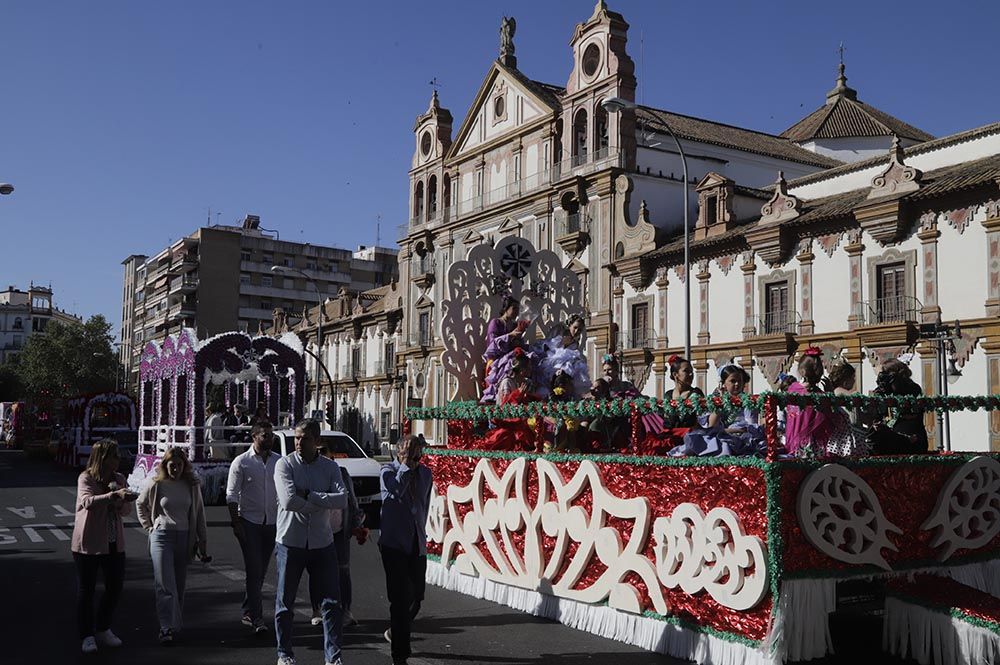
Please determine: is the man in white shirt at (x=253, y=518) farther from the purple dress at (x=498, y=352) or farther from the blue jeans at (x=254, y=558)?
the purple dress at (x=498, y=352)

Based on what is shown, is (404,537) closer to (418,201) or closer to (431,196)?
(431,196)

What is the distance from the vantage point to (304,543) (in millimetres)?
6871

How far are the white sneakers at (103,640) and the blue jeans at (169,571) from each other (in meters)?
0.37

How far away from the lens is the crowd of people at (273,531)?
688cm

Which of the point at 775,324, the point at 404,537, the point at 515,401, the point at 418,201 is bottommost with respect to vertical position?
the point at 404,537

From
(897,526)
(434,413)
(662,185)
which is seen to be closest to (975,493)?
(897,526)

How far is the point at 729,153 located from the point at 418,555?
36.9 m

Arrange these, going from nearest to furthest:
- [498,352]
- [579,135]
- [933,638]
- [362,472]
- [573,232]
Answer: [933,638]
[498,352]
[362,472]
[573,232]
[579,135]

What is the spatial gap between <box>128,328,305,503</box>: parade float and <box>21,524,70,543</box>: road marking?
3.51 meters

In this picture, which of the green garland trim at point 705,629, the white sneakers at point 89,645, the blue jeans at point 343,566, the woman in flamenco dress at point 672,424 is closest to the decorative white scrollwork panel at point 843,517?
the green garland trim at point 705,629

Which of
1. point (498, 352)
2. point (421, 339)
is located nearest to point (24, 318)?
point (421, 339)

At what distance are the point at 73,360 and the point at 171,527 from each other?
229 feet

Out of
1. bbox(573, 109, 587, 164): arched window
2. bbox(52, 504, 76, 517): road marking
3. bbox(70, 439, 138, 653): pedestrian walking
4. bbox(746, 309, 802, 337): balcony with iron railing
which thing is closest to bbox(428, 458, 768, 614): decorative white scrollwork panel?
bbox(70, 439, 138, 653): pedestrian walking

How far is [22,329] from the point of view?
13950 cm
